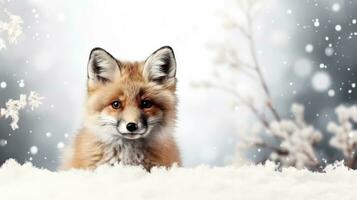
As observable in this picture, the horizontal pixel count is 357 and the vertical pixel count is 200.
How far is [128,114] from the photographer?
116 inches

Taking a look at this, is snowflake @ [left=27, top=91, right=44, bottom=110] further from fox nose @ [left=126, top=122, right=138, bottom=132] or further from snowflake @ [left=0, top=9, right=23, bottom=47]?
fox nose @ [left=126, top=122, right=138, bottom=132]

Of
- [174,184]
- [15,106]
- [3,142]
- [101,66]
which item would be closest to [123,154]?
[101,66]

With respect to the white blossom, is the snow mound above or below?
below

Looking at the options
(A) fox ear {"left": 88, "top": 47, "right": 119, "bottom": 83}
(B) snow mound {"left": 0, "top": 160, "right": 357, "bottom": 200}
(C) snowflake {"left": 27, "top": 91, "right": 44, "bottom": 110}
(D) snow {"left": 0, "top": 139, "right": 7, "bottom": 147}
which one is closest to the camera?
(B) snow mound {"left": 0, "top": 160, "right": 357, "bottom": 200}

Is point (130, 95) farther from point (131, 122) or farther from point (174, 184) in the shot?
point (174, 184)

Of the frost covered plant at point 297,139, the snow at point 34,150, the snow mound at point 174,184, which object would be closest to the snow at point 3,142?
the snow at point 34,150

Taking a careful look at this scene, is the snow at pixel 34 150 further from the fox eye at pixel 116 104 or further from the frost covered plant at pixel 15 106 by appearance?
the fox eye at pixel 116 104

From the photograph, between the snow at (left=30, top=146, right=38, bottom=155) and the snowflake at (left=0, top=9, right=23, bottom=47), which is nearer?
the snowflake at (left=0, top=9, right=23, bottom=47)

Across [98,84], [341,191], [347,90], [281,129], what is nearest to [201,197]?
[341,191]

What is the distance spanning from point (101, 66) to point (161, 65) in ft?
0.88

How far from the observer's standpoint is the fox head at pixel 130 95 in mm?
2986

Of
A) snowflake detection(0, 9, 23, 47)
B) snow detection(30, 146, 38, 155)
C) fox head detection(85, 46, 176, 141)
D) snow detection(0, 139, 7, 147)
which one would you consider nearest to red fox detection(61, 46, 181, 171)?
fox head detection(85, 46, 176, 141)

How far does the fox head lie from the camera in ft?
9.80

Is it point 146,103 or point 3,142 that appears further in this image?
point 3,142
